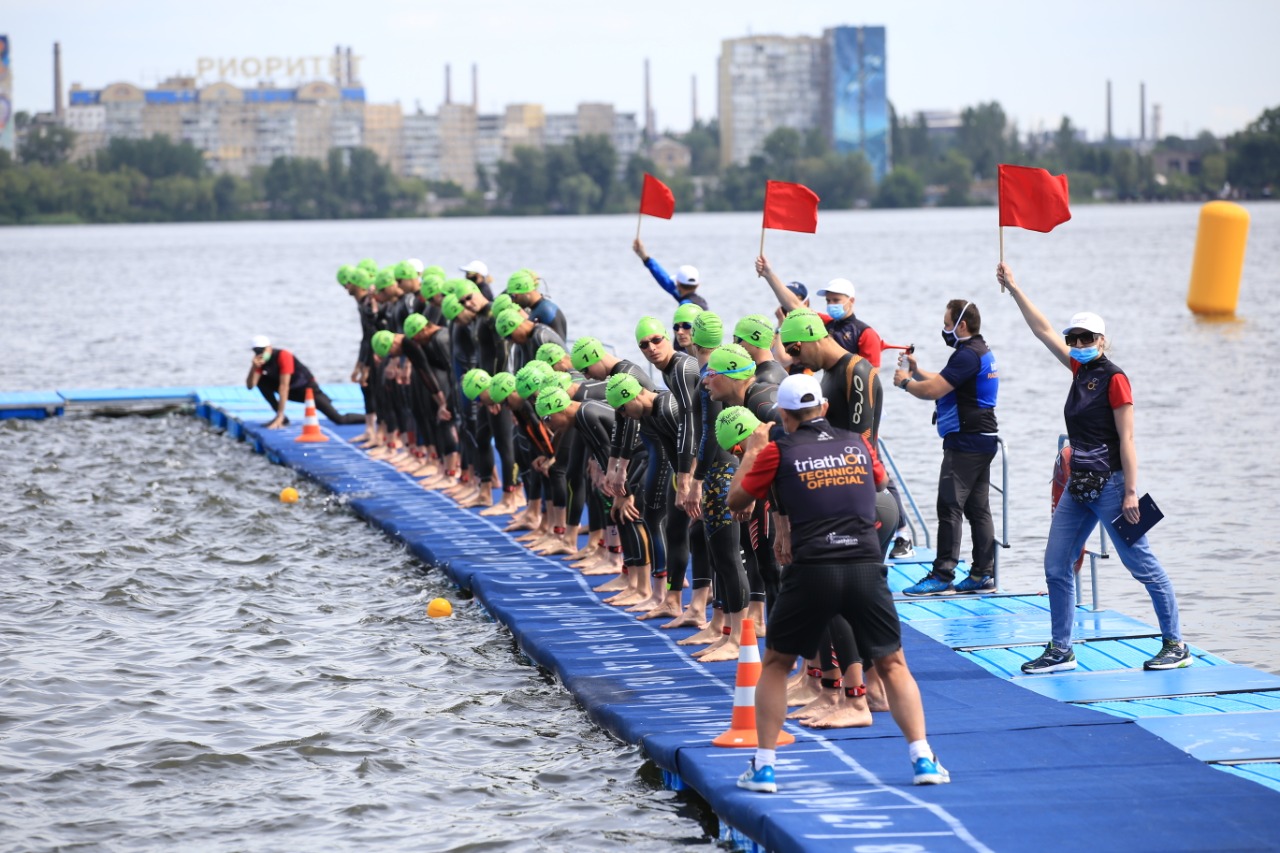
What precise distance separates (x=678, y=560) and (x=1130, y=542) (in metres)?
3.36

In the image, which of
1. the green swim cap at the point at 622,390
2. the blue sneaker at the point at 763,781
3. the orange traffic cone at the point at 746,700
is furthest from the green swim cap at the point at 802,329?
the green swim cap at the point at 622,390

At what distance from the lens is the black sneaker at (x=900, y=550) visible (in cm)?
1462

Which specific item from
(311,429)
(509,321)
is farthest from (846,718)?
(311,429)

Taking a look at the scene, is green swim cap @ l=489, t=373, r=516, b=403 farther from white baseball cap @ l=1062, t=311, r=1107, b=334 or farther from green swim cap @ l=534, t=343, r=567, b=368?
white baseball cap @ l=1062, t=311, r=1107, b=334

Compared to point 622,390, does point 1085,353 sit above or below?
above

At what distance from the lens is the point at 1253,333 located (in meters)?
47.8

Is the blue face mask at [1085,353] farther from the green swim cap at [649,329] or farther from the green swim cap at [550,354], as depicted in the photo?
the green swim cap at [550,354]

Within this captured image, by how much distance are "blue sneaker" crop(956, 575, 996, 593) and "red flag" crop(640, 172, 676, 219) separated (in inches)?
223

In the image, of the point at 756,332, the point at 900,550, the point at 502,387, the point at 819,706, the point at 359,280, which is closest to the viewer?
the point at 819,706

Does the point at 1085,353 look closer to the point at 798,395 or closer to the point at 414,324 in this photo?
the point at 798,395

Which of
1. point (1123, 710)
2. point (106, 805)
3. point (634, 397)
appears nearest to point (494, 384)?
point (634, 397)

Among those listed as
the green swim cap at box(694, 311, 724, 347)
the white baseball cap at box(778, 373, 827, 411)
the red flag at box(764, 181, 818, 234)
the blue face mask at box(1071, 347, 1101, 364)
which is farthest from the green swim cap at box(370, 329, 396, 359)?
the white baseball cap at box(778, 373, 827, 411)

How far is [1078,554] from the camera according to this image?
10.6 m

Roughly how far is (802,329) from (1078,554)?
2521 mm
